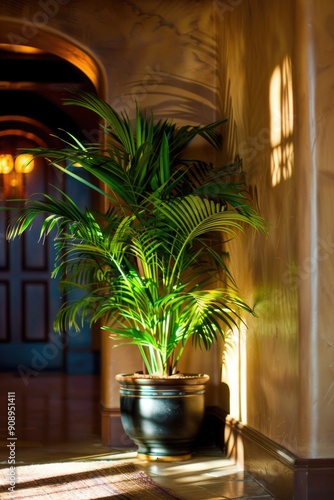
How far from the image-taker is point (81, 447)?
5.60 meters

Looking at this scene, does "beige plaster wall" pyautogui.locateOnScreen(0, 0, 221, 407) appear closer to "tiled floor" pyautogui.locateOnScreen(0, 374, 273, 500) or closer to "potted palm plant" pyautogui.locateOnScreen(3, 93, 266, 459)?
"tiled floor" pyautogui.locateOnScreen(0, 374, 273, 500)

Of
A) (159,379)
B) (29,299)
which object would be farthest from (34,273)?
(159,379)

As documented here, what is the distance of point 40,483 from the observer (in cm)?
445

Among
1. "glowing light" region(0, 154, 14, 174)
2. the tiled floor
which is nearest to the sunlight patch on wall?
the tiled floor

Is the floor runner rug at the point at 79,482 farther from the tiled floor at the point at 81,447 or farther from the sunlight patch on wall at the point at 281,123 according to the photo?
the sunlight patch on wall at the point at 281,123

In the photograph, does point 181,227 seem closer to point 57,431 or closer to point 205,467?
point 205,467

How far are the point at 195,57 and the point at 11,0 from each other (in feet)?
4.06

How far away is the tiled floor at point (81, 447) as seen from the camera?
439 cm

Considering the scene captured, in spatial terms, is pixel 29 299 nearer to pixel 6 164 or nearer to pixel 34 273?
pixel 34 273

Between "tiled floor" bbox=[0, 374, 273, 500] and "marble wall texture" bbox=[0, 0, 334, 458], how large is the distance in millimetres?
313

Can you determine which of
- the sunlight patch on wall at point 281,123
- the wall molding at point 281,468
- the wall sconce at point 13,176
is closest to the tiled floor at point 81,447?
the wall molding at point 281,468

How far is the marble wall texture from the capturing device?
3816 millimetres

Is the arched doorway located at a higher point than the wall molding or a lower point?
higher

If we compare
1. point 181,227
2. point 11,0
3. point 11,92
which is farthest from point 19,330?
point 181,227
